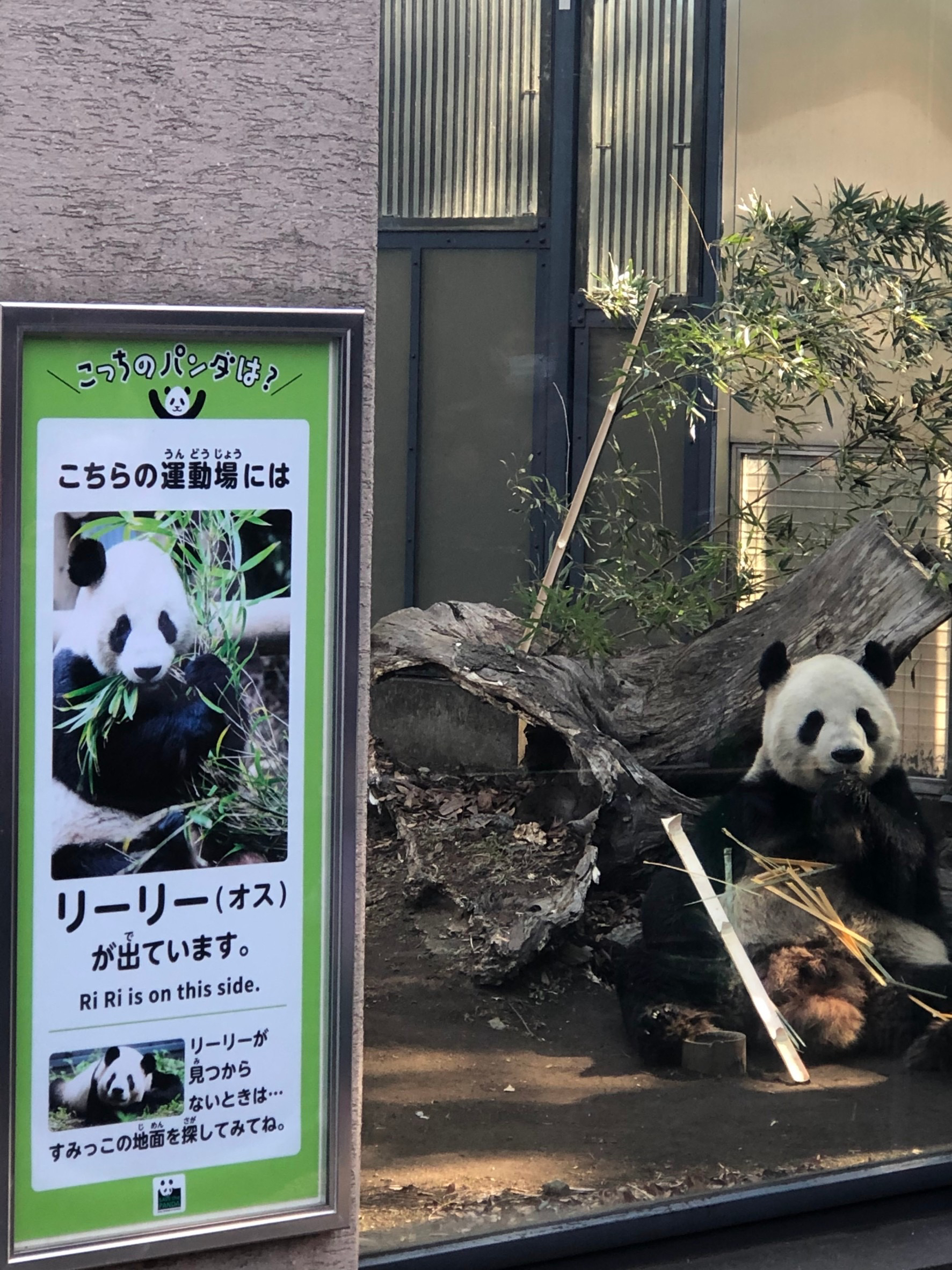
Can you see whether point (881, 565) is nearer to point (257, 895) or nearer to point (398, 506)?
point (398, 506)

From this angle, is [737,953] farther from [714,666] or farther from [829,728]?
[714,666]

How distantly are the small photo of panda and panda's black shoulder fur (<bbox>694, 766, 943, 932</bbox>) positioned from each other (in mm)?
1441

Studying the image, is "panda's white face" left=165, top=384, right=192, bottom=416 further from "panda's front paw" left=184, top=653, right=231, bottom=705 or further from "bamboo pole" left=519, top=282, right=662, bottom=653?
"bamboo pole" left=519, top=282, right=662, bottom=653

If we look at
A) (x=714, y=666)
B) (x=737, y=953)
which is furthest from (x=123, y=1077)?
(x=714, y=666)

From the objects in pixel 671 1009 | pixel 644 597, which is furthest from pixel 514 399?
pixel 671 1009

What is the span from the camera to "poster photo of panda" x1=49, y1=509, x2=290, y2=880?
6.47ft

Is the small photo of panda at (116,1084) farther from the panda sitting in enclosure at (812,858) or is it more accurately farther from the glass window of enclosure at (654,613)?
the panda sitting in enclosure at (812,858)

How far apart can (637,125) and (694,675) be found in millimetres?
1206

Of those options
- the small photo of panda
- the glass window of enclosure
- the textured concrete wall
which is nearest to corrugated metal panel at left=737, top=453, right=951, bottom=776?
the glass window of enclosure

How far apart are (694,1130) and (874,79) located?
2.36m

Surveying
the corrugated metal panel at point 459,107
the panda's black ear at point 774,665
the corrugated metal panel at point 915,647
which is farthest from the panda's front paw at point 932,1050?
the corrugated metal panel at point 459,107

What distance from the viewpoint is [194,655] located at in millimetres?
2043

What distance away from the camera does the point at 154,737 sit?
204cm

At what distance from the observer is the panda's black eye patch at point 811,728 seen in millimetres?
3121
